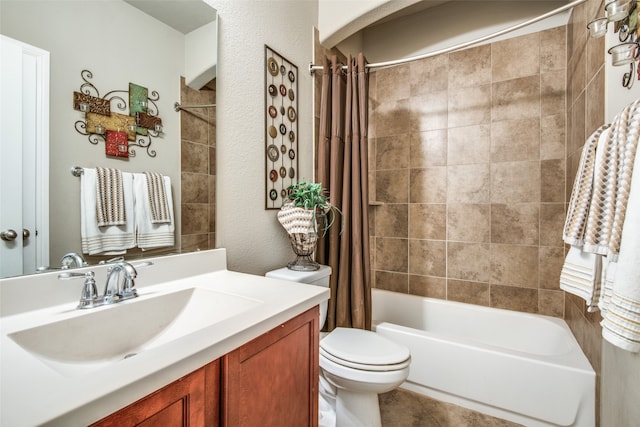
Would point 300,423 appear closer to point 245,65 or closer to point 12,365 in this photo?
point 12,365

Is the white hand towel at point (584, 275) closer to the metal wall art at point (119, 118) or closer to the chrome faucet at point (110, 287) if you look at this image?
the chrome faucet at point (110, 287)

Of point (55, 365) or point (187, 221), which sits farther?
point (187, 221)

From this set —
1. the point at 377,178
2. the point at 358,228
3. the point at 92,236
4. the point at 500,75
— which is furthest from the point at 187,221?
the point at 500,75

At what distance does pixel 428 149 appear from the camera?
232 cm

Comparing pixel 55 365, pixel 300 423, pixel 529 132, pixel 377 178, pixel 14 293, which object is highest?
pixel 529 132

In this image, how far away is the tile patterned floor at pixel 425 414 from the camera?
59.0 inches

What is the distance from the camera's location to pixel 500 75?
207 cm

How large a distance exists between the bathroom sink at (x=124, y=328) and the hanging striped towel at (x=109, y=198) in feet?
0.95

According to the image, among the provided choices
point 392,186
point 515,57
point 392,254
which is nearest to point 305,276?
point 392,254

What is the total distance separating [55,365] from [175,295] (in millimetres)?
335

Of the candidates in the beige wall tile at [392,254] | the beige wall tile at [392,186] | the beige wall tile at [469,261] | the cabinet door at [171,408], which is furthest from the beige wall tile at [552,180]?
the cabinet door at [171,408]

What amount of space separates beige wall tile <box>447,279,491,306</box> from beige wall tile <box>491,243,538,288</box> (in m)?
0.10

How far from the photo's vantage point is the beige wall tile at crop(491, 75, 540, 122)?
6.44ft

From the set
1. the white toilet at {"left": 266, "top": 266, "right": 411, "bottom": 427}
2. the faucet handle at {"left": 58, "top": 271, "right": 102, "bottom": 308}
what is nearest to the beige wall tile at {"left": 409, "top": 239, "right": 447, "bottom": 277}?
the white toilet at {"left": 266, "top": 266, "right": 411, "bottom": 427}
